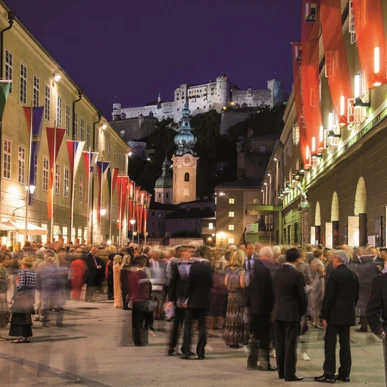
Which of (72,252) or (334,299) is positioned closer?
(334,299)

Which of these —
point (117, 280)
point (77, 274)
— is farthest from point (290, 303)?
point (117, 280)

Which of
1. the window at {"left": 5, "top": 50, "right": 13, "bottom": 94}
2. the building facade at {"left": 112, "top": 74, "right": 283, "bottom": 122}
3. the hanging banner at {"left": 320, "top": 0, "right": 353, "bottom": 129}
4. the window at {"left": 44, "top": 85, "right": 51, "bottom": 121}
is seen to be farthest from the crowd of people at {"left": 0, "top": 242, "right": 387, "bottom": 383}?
the building facade at {"left": 112, "top": 74, "right": 283, "bottom": 122}

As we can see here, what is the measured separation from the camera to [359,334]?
14.8 meters

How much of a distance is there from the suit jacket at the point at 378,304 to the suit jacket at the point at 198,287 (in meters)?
5.43

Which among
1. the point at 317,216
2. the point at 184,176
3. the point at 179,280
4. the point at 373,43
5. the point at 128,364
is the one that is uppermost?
the point at 184,176

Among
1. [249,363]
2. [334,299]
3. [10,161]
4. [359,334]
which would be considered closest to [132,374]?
[249,363]

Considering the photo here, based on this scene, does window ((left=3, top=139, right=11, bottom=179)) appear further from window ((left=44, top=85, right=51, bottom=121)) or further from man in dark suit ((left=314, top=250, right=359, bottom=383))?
man in dark suit ((left=314, top=250, right=359, bottom=383))

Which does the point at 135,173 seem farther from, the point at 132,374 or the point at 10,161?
the point at 132,374

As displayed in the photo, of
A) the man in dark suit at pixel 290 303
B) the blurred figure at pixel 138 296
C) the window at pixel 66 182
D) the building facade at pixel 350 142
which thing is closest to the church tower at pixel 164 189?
the window at pixel 66 182

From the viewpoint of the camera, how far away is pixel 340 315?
31.8ft

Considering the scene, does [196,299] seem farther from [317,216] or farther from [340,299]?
[317,216]

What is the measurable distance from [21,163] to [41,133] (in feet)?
6.27

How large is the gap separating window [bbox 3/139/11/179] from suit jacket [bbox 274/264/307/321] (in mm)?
22799

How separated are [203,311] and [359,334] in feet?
15.1
